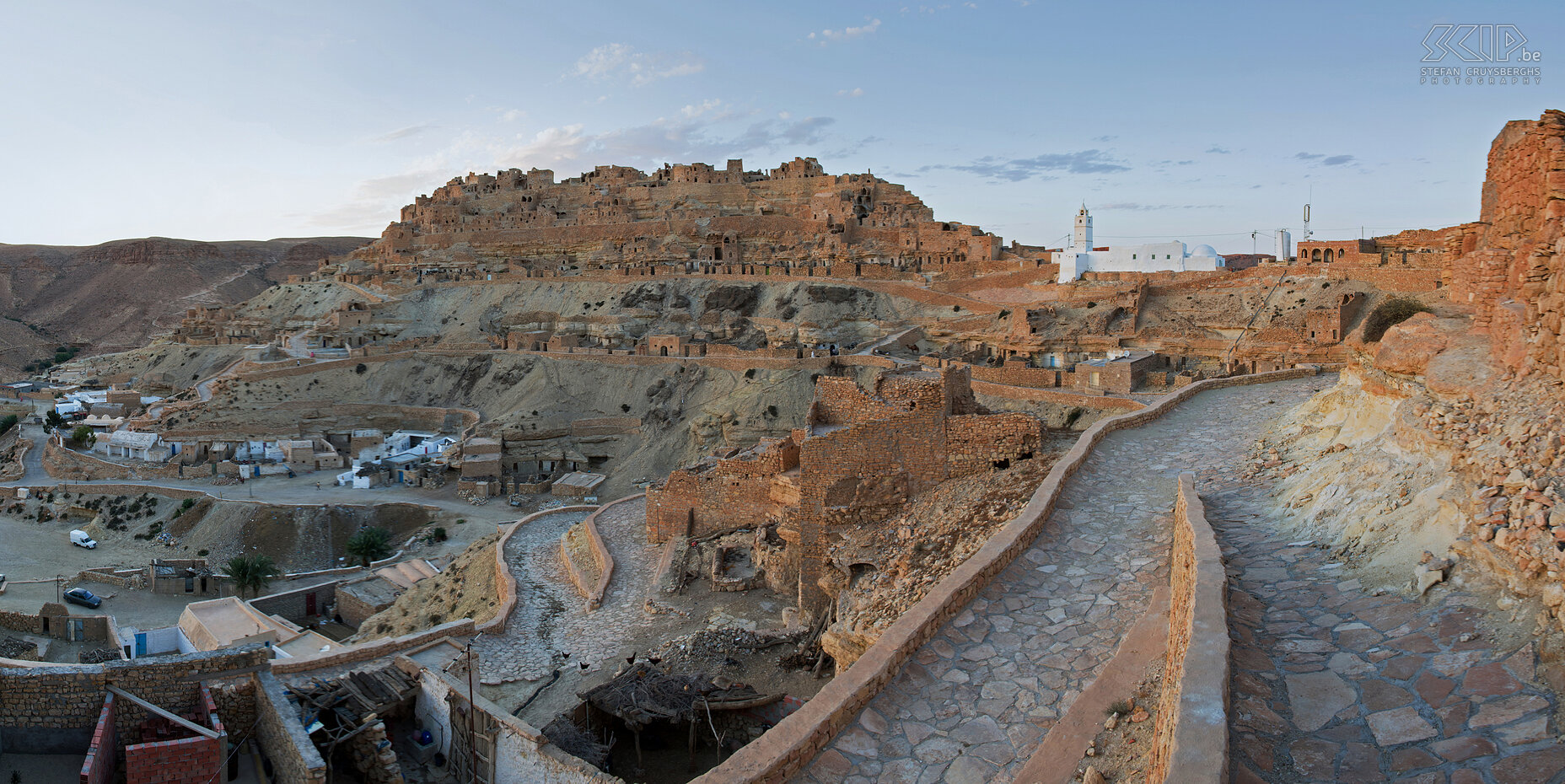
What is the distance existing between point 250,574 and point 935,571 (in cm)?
1911

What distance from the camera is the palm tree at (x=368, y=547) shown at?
74.0 ft

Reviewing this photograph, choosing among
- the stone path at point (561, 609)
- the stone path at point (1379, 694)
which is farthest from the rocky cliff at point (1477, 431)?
the stone path at point (561, 609)

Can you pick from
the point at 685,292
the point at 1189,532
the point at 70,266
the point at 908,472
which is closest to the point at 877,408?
the point at 908,472

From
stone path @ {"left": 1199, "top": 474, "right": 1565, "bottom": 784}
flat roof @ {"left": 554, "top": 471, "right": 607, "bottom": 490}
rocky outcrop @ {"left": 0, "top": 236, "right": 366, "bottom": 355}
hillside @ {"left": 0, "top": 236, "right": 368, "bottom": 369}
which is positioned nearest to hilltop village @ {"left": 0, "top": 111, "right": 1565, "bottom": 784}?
stone path @ {"left": 1199, "top": 474, "right": 1565, "bottom": 784}

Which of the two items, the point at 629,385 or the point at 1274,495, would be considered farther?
the point at 629,385

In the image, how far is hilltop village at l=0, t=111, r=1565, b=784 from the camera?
13.2ft

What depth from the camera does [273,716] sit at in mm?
8391

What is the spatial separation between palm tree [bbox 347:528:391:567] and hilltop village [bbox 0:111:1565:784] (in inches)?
5.5

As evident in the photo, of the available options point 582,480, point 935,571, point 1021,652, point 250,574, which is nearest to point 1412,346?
point 935,571

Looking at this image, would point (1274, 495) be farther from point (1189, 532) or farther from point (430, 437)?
point (430, 437)

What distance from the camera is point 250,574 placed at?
20.7 m

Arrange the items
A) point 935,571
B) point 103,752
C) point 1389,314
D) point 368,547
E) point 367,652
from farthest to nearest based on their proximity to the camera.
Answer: point 1389,314 → point 368,547 → point 367,652 → point 103,752 → point 935,571

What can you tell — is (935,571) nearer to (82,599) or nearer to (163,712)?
(163,712)

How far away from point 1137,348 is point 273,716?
25.8 metres
